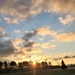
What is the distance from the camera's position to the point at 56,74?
3487 inches

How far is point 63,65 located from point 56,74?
52.0 meters

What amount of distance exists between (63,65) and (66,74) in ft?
183

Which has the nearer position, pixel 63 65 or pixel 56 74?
pixel 56 74

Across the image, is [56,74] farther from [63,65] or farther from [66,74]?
[63,65]

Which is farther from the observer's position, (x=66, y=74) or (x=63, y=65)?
(x=63, y=65)

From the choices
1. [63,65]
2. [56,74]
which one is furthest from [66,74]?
[63,65]

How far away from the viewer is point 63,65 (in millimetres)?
139875

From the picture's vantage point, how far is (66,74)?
84312 millimetres

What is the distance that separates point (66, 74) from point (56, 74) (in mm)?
5333
